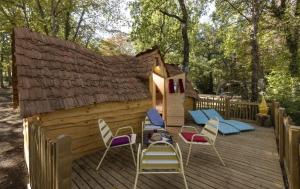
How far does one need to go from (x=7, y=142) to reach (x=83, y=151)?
3.74 metres

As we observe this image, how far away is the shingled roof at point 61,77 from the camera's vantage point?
4621mm

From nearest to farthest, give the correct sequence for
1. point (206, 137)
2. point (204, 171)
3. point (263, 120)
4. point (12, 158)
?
1. point (204, 171)
2. point (206, 137)
3. point (12, 158)
4. point (263, 120)

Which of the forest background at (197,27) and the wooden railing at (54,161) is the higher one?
the forest background at (197,27)

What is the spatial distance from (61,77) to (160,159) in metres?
3.15

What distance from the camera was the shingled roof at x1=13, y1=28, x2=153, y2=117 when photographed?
4621 millimetres

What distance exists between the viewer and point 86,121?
18.7ft

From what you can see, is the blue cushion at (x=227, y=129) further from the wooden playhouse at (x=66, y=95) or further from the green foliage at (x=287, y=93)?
the wooden playhouse at (x=66, y=95)

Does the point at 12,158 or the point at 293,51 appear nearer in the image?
the point at 12,158

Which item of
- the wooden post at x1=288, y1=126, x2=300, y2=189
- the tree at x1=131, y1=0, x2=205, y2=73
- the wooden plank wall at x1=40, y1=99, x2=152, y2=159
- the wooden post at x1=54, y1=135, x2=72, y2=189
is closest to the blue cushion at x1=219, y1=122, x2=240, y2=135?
the wooden plank wall at x1=40, y1=99, x2=152, y2=159

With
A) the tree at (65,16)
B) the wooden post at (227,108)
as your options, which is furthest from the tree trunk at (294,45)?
the tree at (65,16)

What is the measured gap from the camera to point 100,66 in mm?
7027

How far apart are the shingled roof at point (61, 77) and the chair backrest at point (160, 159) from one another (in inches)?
89.3

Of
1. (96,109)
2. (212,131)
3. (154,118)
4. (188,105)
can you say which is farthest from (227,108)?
(96,109)

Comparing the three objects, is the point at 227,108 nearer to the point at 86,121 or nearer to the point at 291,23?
the point at 291,23
